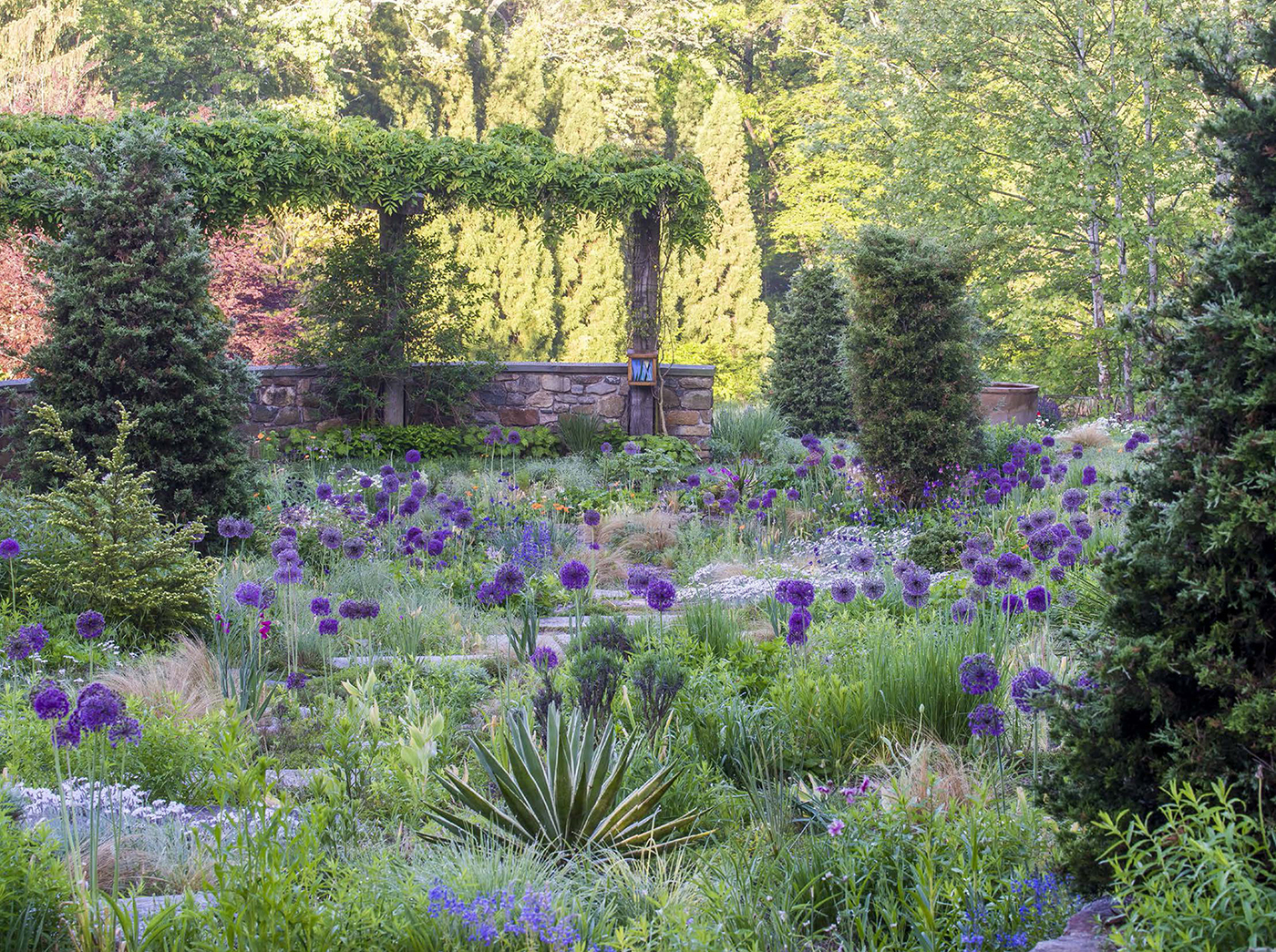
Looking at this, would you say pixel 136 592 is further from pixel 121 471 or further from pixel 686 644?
pixel 686 644

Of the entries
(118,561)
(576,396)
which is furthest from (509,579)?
(576,396)

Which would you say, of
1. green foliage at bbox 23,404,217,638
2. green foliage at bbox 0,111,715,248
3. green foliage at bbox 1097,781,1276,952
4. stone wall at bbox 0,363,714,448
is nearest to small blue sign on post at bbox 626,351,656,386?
stone wall at bbox 0,363,714,448

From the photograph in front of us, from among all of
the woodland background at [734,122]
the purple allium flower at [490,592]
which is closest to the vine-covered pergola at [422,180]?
the woodland background at [734,122]

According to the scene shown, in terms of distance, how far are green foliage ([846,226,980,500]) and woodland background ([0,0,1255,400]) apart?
1.37 ft

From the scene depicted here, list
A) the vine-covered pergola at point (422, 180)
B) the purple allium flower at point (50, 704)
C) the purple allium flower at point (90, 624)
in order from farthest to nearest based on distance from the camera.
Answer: the vine-covered pergola at point (422, 180), the purple allium flower at point (90, 624), the purple allium flower at point (50, 704)

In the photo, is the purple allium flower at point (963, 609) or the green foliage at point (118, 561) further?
the green foliage at point (118, 561)

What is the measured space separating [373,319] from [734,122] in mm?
11062

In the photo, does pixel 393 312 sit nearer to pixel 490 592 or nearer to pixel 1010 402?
pixel 1010 402

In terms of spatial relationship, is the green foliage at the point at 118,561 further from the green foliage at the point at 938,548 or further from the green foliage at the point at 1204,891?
the green foliage at the point at 1204,891

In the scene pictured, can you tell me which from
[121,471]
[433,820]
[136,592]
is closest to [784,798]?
[433,820]

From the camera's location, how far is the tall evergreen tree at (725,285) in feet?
64.2

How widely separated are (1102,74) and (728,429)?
7261 millimetres

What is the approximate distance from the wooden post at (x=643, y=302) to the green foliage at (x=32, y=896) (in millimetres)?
8978

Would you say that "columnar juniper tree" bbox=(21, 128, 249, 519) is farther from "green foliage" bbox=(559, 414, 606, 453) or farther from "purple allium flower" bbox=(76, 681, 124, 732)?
"green foliage" bbox=(559, 414, 606, 453)
